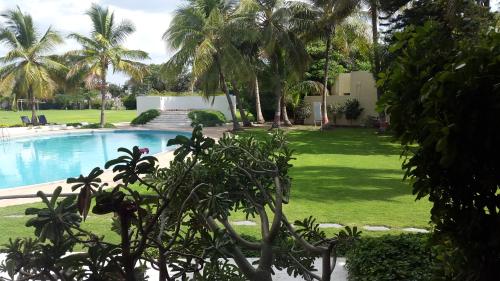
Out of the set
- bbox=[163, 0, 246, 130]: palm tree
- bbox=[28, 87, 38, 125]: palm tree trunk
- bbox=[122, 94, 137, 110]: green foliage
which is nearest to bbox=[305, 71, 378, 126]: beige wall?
bbox=[163, 0, 246, 130]: palm tree

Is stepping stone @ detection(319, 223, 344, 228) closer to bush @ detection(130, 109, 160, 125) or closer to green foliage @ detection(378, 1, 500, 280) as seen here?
Result: green foliage @ detection(378, 1, 500, 280)

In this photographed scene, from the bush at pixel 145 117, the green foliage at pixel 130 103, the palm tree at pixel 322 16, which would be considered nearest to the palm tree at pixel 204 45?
the palm tree at pixel 322 16

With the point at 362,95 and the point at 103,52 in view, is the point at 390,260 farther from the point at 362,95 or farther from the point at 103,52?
the point at 103,52

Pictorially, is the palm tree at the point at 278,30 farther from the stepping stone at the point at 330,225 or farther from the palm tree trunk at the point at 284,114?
the stepping stone at the point at 330,225

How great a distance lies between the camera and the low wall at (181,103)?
28359 millimetres

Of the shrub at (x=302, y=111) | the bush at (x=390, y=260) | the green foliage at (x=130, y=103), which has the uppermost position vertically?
the green foliage at (x=130, y=103)

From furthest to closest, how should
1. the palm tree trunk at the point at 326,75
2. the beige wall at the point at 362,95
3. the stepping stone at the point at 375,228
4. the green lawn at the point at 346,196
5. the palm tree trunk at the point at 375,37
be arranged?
the beige wall at the point at 362,95, the palm tree trunk at the point at 326,75, the palm tree trunk at the point at 375,37, the green lawn at the point at 346,196, the stepping stone at the point at 375,228

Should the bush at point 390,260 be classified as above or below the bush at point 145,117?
below

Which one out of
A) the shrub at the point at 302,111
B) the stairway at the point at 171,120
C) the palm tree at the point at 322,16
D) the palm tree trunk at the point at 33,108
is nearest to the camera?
the palm tree at the point at 322,16

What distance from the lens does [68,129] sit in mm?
23062

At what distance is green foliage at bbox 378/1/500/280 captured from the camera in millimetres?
1515

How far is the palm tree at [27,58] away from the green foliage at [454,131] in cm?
2362

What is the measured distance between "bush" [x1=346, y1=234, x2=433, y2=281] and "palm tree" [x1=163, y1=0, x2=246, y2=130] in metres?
15.0

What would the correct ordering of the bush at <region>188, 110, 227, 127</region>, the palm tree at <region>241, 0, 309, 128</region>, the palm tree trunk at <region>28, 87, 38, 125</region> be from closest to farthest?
the palm tree at <region>241, 0, 309, 128</region>
the palm tree trunk at <region>28, 87, 38, 125</region>
the bush at <region>188, 110, 227, 127</region>
